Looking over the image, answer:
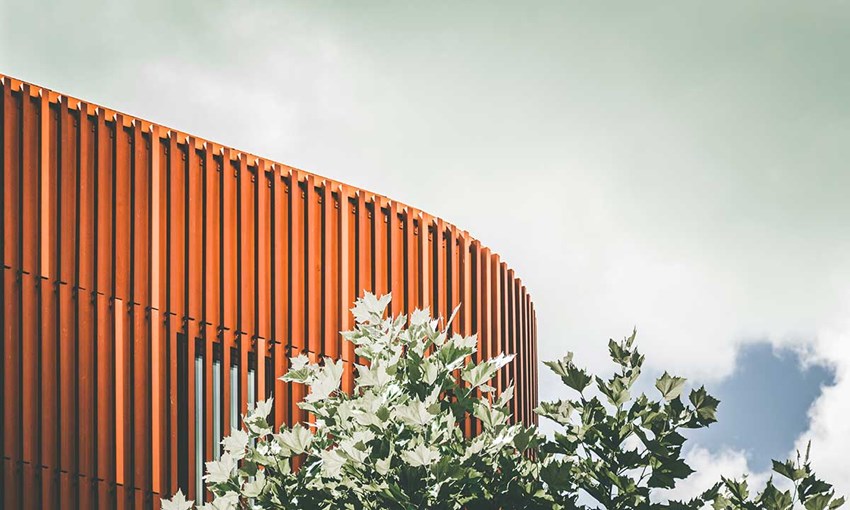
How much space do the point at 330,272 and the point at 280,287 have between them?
1.63ft

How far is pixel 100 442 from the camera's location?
7832 millimetres

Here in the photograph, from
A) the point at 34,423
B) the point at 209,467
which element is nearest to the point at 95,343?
the point at 34,423

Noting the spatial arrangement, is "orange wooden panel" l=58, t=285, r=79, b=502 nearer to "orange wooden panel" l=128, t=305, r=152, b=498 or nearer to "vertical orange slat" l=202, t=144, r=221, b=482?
"orange wooden panel" l=128, t=305, r=152, b=498

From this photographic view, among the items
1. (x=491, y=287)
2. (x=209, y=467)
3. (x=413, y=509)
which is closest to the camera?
(x=413, y=509)

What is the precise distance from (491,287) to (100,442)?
4.58 metres

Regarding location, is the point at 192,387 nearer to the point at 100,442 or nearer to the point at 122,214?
the point at 100,442

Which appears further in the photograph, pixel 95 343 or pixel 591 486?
pixel 95 343

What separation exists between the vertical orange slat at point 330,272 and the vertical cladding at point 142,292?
0.06 feet

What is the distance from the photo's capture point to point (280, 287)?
854 centimetres

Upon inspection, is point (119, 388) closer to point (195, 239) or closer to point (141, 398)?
point (141, 398)

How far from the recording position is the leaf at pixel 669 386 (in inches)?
151

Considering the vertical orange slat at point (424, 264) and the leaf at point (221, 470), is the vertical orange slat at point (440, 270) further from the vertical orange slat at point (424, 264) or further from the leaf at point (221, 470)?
the leaf at point (221, 470)

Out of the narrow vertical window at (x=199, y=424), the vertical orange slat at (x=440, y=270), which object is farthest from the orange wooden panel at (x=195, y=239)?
the vertical orange slat at (x=440, y=270)

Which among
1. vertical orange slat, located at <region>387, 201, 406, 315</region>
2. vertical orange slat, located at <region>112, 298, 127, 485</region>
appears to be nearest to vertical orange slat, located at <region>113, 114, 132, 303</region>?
vertical orange slat, located at <region>112, 298, 127, 485</region>
